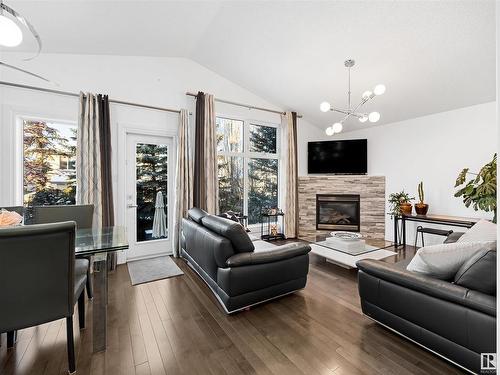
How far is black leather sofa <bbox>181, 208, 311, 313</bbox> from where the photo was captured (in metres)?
2.30

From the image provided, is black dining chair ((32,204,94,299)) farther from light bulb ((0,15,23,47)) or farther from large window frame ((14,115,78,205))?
light bulb ((0,15,23,47))

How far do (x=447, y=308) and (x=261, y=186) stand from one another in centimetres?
415

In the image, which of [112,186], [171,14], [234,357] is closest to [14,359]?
[234,357]

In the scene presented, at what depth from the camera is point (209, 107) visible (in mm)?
4488

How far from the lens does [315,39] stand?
344 cm

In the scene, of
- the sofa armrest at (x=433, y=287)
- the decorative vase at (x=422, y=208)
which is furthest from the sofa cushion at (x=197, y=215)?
the decorative vase at (x=422, y=208)

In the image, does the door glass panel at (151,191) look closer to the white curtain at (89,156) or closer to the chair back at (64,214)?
the white curtain at (89,156)

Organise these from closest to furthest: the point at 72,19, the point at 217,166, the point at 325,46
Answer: the point at 72,19, the point at 325,46, the point at 217,166

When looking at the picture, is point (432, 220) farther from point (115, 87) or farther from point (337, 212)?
point (115, 87)

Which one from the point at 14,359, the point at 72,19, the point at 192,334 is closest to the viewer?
the point at 14,359

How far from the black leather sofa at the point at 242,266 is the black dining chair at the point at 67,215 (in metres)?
1.26

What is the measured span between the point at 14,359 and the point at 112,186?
241 centimetres

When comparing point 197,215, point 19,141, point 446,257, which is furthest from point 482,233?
point 19,141

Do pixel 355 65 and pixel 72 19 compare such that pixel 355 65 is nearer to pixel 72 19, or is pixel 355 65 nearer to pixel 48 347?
pixel 72 19
